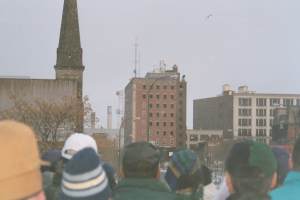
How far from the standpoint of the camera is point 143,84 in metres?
142

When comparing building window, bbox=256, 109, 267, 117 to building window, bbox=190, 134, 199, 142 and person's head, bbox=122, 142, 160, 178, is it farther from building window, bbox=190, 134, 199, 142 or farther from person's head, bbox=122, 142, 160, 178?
person's head, bbox=122, 142, 160, 178

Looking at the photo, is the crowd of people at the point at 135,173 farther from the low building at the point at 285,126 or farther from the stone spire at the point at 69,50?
the low building at the point at 285,126

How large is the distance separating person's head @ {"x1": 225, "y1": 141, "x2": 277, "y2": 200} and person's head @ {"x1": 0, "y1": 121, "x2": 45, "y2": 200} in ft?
4.45

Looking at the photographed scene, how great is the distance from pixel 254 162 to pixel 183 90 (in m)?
155

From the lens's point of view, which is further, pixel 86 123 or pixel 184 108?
pixel 184 108

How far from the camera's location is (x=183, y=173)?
5273 mm

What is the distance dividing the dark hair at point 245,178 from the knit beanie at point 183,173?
52.6 inches

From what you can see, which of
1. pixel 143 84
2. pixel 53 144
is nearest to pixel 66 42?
pixel 53 144

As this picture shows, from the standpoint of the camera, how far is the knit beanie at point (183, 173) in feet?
17.2

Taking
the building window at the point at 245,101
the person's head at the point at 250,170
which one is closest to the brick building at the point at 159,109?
the building window at the point at 245,101

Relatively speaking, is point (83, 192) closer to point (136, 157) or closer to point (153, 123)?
point (136, 157)

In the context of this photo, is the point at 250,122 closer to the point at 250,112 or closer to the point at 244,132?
the point at 250,112

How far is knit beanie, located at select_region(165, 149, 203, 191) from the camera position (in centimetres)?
525

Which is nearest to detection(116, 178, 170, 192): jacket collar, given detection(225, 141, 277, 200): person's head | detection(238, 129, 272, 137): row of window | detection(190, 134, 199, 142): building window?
detection(225, 141, 277, 200): person's head
